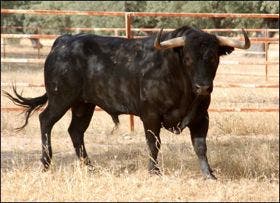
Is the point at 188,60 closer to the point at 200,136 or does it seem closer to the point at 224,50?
the point at 224,50

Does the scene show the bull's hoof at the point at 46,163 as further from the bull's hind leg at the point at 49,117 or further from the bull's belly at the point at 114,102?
the bull's belly at the point at 114,102

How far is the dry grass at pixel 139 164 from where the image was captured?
5.68m

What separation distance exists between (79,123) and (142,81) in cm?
136

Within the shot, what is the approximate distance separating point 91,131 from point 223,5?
1628 cm

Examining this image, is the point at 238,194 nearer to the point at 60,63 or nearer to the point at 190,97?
the point at 190,97

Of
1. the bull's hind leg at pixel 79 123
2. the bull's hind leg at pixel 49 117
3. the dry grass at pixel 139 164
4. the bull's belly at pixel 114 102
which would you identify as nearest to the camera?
the dry grass at pixel 139 164

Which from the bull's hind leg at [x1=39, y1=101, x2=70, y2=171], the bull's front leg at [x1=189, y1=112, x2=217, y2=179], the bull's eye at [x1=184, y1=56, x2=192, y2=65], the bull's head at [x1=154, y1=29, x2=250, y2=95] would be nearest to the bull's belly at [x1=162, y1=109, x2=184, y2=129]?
the bull's front leg at [x1=189, y1=112, x2=217, y2=179]

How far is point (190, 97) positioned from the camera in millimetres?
6605

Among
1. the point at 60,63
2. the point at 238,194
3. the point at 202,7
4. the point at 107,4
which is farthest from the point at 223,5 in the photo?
the point at 238,194

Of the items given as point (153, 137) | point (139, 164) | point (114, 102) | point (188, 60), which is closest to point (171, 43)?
point (188, 60)

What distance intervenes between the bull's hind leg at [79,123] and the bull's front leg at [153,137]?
113cm

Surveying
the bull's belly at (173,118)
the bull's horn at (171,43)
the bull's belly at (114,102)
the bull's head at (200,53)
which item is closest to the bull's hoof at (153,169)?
the bull's belly at (173,118)

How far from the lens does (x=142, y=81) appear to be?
6828 mm

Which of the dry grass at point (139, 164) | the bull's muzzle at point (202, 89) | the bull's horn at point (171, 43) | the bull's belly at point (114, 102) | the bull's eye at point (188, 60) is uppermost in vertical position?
the bull's horn at point (171, 43)
